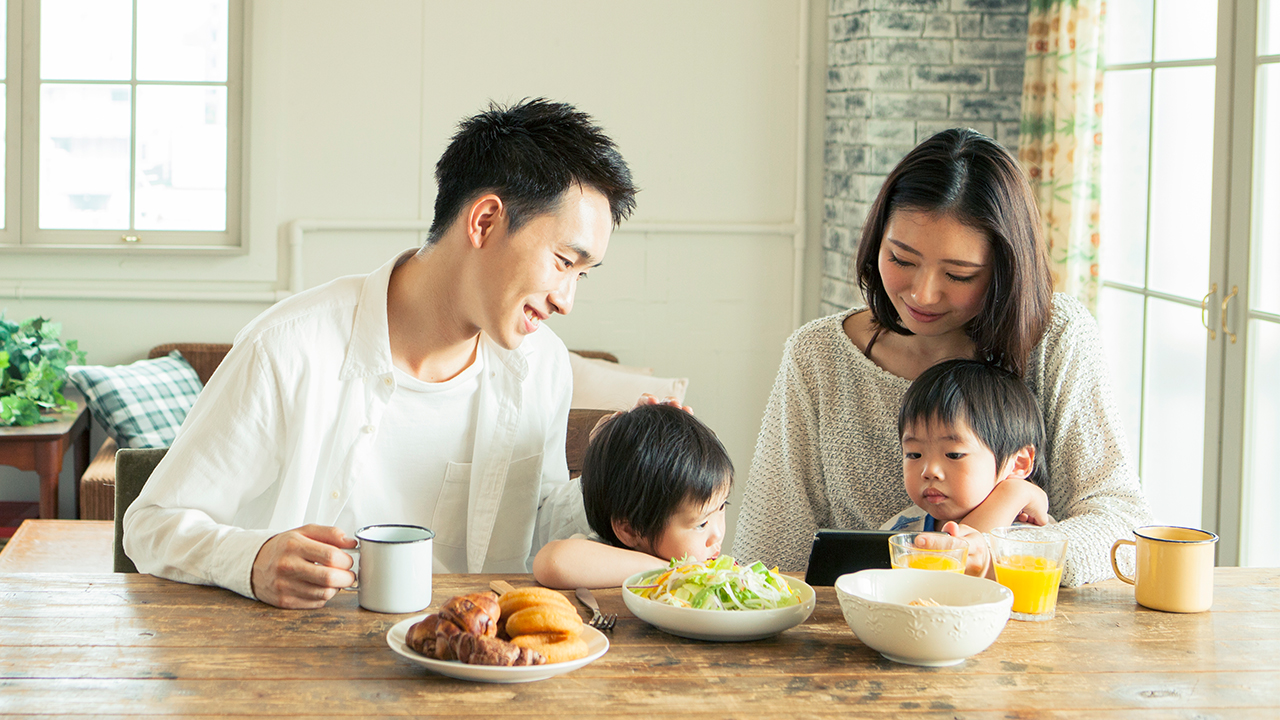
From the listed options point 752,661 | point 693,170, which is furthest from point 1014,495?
point 693,170

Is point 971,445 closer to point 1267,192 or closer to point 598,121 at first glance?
point 1267,192

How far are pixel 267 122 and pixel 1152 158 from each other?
2.81 metres

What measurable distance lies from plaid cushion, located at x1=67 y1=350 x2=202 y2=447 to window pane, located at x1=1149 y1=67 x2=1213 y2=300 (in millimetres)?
2809

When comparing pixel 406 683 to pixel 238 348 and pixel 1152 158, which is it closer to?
pixel 238 348

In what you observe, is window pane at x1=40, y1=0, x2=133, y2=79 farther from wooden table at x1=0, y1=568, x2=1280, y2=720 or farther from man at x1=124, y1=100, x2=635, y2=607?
wooden table at x1=0, y1=568, x2=1280, y2=720

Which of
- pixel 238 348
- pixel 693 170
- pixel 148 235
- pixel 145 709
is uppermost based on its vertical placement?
pixel 693 170

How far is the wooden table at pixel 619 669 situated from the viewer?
98 centimetres

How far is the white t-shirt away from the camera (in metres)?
1.64

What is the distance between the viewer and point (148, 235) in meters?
3.92

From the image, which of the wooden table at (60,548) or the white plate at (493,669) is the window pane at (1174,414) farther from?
the wooden table at (60,548)

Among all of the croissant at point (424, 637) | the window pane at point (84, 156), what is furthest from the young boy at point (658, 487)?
the window pane at point (84, 156)

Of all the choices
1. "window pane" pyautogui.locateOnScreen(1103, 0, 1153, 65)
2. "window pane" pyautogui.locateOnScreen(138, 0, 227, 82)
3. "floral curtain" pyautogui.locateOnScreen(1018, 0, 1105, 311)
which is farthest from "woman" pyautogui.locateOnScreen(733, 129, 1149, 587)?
"window pane" pyautogui.locateOnScreen(138, 0, 227, 82)

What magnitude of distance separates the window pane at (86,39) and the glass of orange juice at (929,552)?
3.58 m

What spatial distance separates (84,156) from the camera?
3896 millimetres
